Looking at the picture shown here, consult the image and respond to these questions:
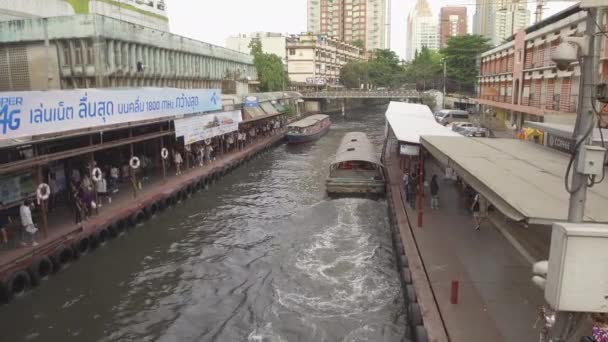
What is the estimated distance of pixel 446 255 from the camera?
13.9 m

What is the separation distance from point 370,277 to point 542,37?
1118 inches

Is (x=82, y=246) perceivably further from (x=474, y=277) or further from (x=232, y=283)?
(x=474, y=277)

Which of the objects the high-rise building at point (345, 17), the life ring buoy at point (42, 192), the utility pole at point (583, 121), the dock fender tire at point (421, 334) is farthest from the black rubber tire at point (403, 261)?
the high-rise building at point (345, 17)

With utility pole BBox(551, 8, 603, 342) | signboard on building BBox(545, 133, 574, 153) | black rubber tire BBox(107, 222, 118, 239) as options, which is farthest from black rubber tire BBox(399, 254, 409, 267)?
black rubber tire BBox(107, 222, 118, 239)

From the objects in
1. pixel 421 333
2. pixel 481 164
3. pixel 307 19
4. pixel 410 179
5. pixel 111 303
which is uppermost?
pixel 307 19

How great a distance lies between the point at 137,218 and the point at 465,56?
66.6 metres

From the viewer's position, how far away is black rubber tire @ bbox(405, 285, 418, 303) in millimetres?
11559

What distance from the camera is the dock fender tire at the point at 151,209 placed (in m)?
20.9

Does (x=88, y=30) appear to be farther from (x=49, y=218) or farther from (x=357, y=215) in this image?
(x=357, y=215)

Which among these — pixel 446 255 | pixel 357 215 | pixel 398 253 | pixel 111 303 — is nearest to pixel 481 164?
pixel 446 255

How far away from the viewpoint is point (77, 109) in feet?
54.7

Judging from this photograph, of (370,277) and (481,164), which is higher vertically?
(481,164)

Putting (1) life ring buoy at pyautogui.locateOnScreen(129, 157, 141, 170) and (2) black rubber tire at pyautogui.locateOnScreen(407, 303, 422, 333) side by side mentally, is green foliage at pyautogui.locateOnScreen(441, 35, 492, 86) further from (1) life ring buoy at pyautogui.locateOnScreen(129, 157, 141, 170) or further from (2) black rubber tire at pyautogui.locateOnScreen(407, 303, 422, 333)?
(2) black rubber tire at pyautogui.locateOnScreen(407, 303, 422, 333)

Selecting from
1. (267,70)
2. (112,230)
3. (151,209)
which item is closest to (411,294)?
(112,230)
